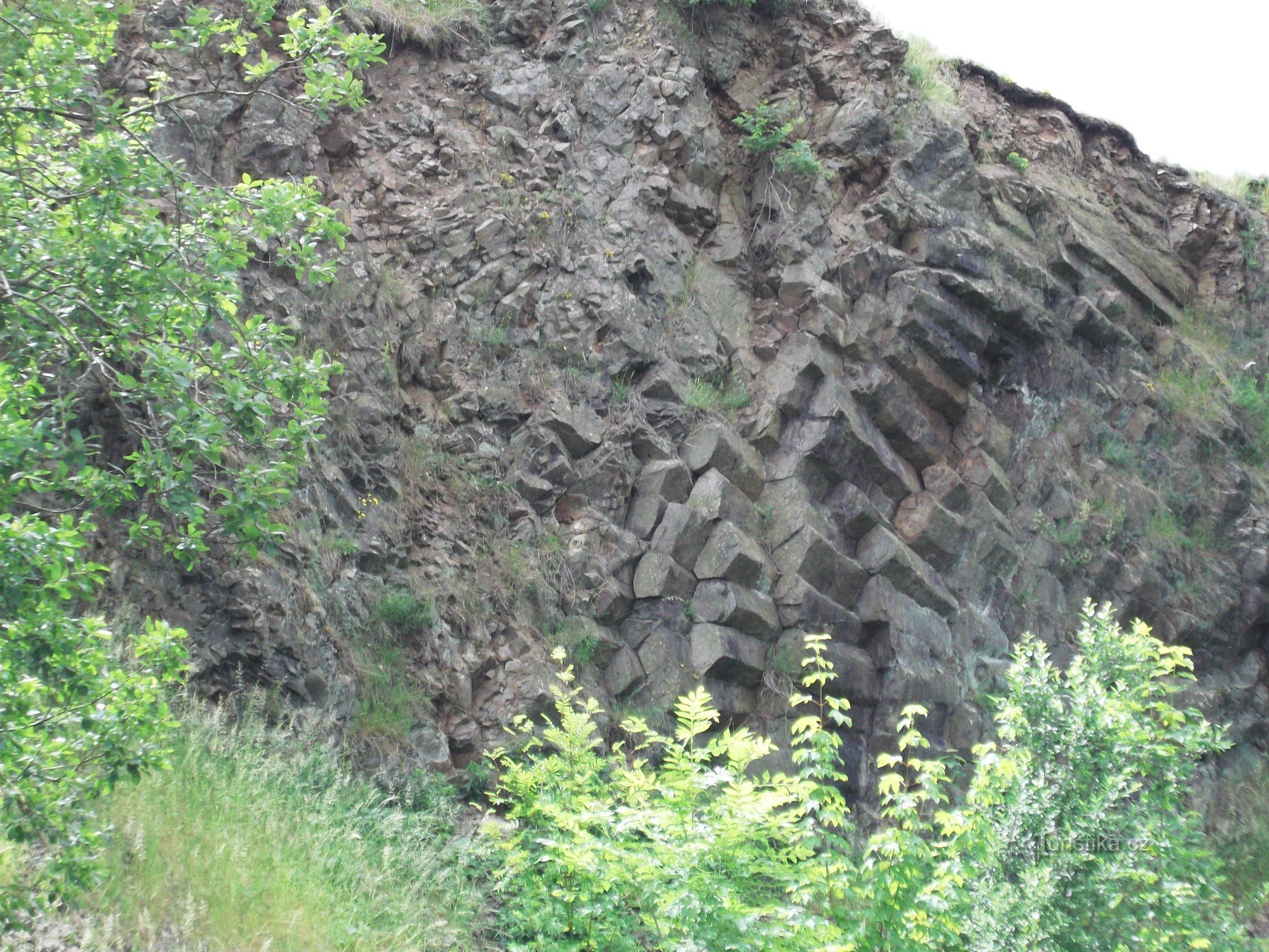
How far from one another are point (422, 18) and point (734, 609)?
8.12 m

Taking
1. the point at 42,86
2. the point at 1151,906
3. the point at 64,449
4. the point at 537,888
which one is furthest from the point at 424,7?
the point at 1151,906

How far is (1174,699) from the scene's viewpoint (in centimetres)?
1197

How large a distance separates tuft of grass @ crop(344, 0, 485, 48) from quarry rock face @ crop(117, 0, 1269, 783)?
0.17 m

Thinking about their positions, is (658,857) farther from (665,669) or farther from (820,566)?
(820,566)

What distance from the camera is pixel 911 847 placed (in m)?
5.05

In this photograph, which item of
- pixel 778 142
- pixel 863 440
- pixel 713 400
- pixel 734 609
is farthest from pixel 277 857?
pixel 778 142

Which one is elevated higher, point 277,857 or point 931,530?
point 931,530

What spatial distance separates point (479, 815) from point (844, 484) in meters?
5.38

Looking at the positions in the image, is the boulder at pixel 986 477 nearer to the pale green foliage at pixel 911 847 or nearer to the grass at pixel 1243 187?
the pale green foliage at pixel 911 847

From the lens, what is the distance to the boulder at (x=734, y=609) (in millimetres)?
9586

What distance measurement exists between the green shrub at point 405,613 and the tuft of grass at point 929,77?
1002 cm

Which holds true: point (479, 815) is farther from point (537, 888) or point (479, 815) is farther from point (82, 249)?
point (82, 249)

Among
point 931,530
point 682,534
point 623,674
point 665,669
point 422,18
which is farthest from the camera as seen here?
point 422,18

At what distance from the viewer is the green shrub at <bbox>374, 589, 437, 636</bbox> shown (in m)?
8.41
